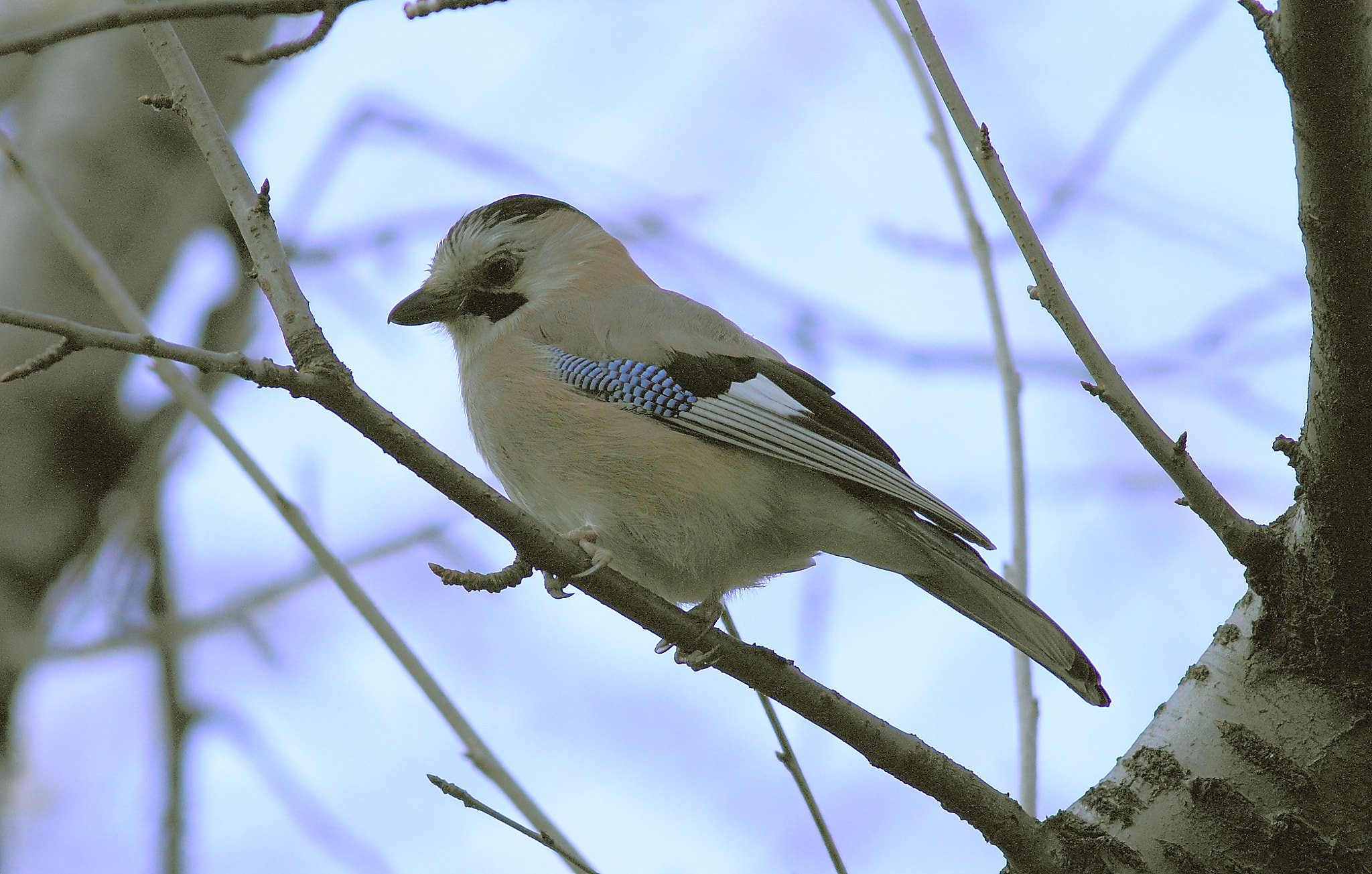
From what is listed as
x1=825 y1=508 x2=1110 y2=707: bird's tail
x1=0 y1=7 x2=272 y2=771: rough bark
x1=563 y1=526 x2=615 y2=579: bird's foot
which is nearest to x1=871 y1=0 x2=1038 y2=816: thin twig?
x1=825 y1=508 x2=1110 y2=707: bird's tail

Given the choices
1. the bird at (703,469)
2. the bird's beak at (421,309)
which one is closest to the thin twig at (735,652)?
the bird at (703,469)

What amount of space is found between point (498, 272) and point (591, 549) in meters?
1.56

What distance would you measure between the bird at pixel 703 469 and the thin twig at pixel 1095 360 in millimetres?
717

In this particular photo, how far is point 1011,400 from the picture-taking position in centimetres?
290

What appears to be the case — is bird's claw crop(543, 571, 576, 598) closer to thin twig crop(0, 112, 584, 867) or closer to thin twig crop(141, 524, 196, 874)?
thin twig crop(0, 112, 584, 867)

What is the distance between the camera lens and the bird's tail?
9.17 ft

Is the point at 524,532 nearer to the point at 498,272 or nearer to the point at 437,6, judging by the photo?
the point at 437,6

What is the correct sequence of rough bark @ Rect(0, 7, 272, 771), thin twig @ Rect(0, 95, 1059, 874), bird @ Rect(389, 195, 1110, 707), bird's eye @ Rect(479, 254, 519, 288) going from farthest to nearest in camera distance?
rough bark @ Rect(0, 7, 272, 771) < bird's eye @ Rect(479, 254, 519, 288) < bird @ Rect(389, 195, 1110, 707) < thin twig @ Rect(0, 95, 1059, 874)

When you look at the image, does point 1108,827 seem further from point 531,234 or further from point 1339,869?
point 531,234

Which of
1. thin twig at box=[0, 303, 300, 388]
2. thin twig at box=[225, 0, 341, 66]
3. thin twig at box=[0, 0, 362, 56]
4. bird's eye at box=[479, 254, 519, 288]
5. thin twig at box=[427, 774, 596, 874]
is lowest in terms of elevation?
thin twig at box=[427, 774, 596, 874]

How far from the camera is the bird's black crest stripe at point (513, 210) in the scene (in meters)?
4.18

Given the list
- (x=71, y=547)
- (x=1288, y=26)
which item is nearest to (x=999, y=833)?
(x=1288, y=26)

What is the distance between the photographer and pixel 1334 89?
5.52 feet

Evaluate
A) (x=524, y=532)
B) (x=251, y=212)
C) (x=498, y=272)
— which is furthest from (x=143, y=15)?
(x=498, y=272)
